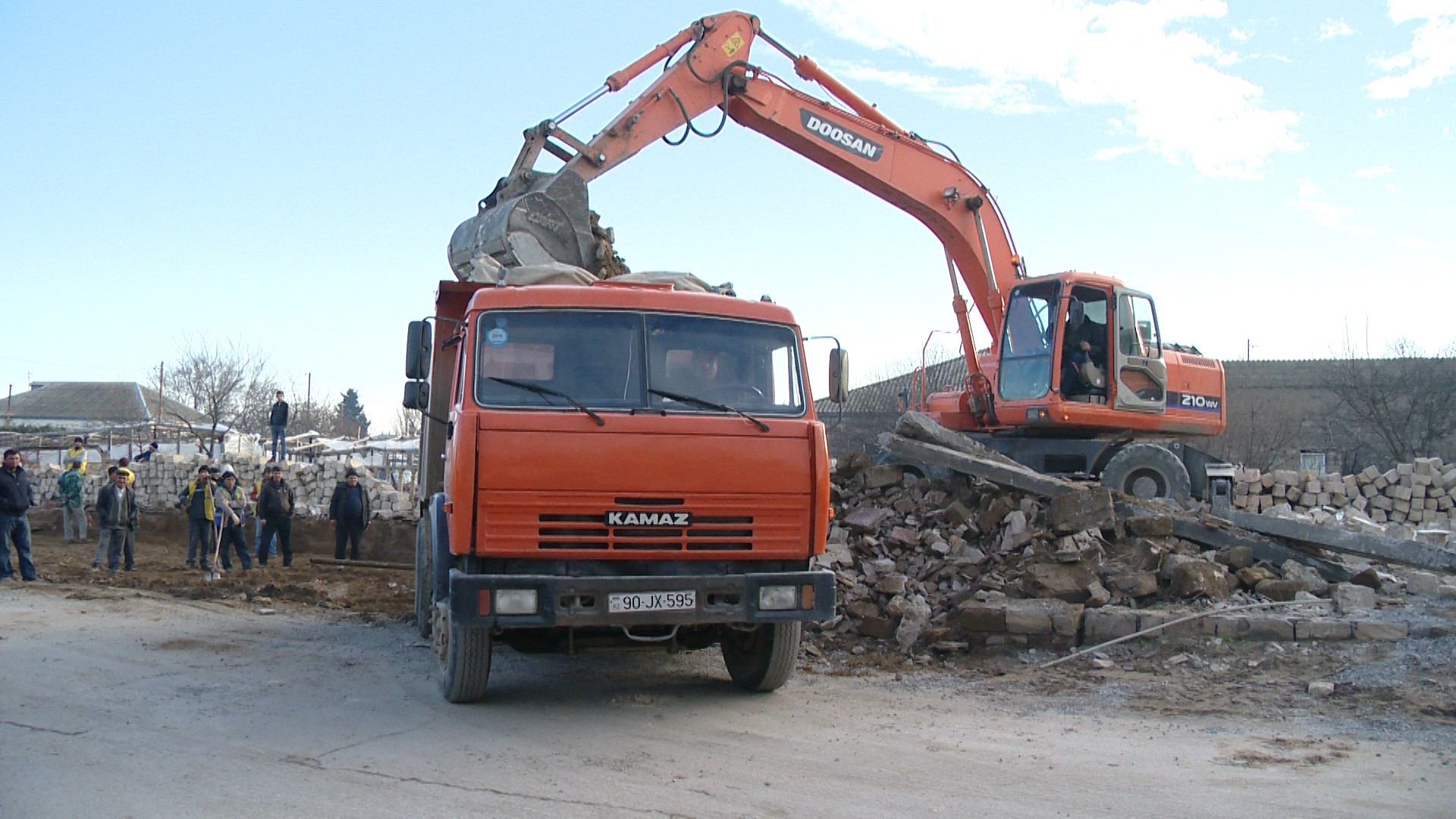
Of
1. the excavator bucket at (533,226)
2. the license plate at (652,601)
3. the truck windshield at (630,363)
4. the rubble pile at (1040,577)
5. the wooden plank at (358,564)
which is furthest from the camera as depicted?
the wooden plank at (358,564)

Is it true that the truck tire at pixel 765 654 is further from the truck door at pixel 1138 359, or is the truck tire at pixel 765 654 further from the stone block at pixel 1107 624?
the truck door at pixel 1138 359

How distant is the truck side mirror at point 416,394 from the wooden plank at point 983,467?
5.82m

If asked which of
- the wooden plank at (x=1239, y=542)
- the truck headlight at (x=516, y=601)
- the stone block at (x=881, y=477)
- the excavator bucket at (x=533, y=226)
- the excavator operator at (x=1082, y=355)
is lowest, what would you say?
the truck headlight at (x=516, y=601)

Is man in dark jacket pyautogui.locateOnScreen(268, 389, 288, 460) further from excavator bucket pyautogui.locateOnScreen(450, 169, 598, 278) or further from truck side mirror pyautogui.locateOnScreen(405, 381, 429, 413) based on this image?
truck side mirror pyautogui.locateOnScreen(405, 381, 429, 413)

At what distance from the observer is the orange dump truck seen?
6.19m

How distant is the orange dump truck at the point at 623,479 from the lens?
6.19 m

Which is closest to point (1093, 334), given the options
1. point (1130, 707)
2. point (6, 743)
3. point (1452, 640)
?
→ point (1452, 640)

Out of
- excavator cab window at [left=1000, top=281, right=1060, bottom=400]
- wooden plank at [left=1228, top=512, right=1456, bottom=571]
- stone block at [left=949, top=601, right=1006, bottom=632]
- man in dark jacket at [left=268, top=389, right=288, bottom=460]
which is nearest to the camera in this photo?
stone block at [left=949, top=601, right=1006, bottom=632]

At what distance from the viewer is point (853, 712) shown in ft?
22.7

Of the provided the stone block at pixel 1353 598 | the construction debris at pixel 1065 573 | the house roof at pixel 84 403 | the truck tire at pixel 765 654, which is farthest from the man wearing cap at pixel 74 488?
the house roof at pixel 84 403

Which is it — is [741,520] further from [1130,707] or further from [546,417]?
[1130,707]

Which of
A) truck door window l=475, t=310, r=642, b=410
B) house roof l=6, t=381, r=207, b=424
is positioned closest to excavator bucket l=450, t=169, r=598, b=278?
truck door window l=475, t=310, r=642, b=410

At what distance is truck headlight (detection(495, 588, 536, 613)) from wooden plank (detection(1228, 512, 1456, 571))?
7.58m

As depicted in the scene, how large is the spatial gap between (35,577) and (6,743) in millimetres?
9856
